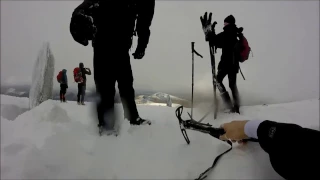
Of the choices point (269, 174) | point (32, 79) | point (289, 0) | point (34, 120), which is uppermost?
point (289, 0)

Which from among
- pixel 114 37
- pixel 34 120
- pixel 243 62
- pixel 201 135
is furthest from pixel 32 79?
pixel 243 62

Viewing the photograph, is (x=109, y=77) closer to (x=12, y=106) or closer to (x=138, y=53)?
(x=138, y=53)

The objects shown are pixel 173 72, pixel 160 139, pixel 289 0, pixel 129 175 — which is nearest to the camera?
pixel 129 175

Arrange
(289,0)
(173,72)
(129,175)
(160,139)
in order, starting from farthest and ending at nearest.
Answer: (289,0) < (173,72) < (160,139) < (129,175)

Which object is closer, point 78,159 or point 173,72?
point 78,159

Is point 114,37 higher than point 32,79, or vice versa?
point 114,37

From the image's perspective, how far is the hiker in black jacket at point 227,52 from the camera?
1.12 m

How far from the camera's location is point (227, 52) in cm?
114

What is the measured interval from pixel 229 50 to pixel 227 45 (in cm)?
2

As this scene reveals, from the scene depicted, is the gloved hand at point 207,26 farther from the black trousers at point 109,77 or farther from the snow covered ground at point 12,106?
the snow covered ground at point 12,106

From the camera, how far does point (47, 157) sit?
2.49ft

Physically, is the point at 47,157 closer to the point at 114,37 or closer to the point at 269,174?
the point at 114,37

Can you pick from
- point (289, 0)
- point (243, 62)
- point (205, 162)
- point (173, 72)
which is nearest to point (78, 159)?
point (205, 162)

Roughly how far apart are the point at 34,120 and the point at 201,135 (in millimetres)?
541
